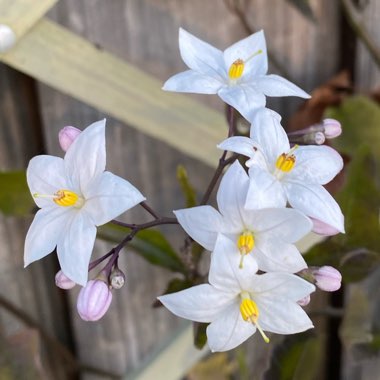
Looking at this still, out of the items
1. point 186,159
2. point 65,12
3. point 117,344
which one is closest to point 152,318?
point 117,344

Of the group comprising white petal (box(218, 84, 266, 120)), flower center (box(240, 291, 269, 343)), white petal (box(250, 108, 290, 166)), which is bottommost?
flower center (box(240, 291, 269, 343))

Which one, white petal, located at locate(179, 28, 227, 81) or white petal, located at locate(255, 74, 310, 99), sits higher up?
white petal, located at locate(179, 28, 227, 81)

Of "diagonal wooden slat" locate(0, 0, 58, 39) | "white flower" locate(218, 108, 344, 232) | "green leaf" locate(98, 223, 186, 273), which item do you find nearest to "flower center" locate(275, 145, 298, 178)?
"white flower" locate(218, 108, 344, 232)

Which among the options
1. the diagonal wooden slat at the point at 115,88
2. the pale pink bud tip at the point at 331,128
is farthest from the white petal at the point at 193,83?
the diagonal wooden slat at the point at 115,88

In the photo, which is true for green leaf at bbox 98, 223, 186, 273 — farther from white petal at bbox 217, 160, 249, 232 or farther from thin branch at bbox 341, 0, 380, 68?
thin branch at bbox 341, 0, 380, 68

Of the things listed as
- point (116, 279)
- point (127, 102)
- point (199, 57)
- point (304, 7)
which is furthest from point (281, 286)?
point (304, 7)

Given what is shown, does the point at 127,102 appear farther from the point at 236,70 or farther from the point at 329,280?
the point at 329,280

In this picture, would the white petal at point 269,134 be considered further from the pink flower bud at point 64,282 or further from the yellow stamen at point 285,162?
the pink flower bud at point 64,282
